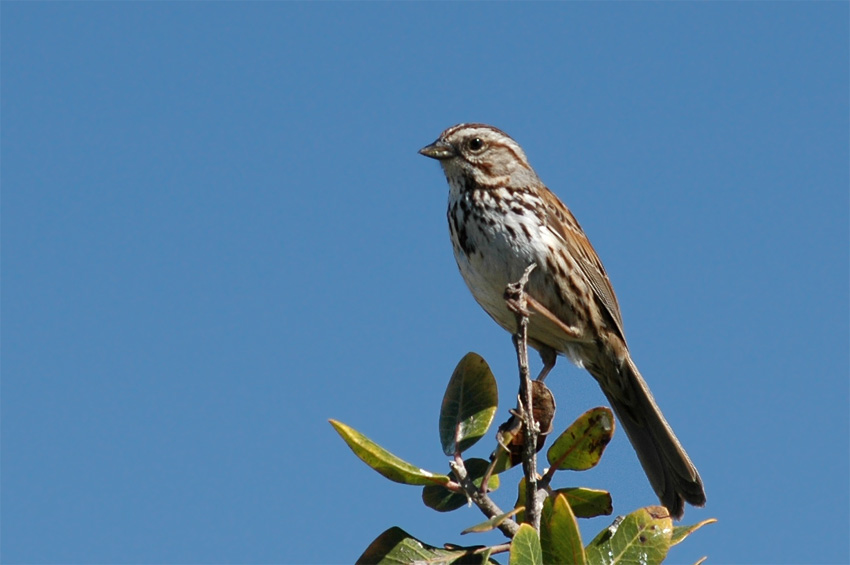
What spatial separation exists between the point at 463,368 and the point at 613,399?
8.26 feet

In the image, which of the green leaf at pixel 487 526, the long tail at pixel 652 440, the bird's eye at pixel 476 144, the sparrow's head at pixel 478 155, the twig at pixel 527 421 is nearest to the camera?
the green leaf at pixel 487 526

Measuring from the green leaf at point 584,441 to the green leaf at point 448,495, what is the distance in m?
0.26

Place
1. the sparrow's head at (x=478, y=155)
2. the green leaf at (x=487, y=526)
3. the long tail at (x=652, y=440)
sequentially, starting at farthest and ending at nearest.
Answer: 1. the sparrow's head at (x=478, y=155)
2. the long tail at (x=652, y=440)
3. the green leaf at (x=487, y=526)

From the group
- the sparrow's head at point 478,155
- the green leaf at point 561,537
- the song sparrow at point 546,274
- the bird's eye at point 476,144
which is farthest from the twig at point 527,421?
the bird's eye at point 476,144

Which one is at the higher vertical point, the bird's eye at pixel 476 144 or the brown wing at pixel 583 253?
the bird's eye at pixel 476 144

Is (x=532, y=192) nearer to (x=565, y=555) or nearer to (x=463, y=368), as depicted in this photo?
(x=463, y=368)

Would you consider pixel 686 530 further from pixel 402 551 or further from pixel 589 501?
pixel 402 551

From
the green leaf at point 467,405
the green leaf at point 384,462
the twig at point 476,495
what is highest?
the green leaf at point 467,405

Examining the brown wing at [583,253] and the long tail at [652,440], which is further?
the brown wing at [583,253]

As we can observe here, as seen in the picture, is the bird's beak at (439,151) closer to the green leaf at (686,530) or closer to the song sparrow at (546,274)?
the song sparrow at (546,274)

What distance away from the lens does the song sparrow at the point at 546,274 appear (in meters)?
5.50

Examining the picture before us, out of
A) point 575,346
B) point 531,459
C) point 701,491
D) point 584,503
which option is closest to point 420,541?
point 531,459

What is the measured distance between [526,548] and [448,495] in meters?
0.70

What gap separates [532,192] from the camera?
598cm
